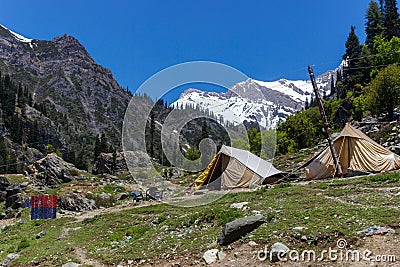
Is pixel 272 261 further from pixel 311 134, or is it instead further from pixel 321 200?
pixel 311 134

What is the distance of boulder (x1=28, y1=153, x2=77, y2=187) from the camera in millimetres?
53094

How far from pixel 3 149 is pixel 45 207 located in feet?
322

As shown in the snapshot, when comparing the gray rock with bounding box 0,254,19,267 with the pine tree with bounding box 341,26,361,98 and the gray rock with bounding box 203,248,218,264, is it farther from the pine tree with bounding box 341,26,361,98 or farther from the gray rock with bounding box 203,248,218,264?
the pine tree with bounding box 341,26,361,98

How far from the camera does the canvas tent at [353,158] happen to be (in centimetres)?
2214

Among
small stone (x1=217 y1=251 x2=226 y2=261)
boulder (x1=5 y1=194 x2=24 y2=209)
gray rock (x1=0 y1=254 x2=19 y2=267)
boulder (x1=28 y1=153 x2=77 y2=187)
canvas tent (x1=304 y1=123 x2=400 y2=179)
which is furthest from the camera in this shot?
boulder (x1=28 y1=153 x2=77 y2=187)

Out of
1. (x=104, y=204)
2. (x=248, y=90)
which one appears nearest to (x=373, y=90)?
(x=248, y=90)

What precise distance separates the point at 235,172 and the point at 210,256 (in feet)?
55.3

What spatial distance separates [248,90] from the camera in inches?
963

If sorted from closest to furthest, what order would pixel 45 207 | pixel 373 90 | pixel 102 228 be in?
pixel 102 228 < pixel 45 207 < pixel 373 90

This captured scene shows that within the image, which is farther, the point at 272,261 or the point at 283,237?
the point at 283,237

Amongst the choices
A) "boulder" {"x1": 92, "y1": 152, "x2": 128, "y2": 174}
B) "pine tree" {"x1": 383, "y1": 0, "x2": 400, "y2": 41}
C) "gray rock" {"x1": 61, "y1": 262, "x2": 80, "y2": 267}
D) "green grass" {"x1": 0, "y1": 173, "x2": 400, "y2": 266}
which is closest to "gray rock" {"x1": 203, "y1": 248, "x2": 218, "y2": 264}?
Answer: "green grass" {"x1": 0, "y1": 173, "x2": 400, "y2": 266}

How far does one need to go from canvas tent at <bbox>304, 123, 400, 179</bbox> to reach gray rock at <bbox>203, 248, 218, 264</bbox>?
51.5 feet

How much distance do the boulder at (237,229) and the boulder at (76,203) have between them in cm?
2316

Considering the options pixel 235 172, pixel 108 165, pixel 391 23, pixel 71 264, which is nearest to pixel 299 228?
pixel 71 264
